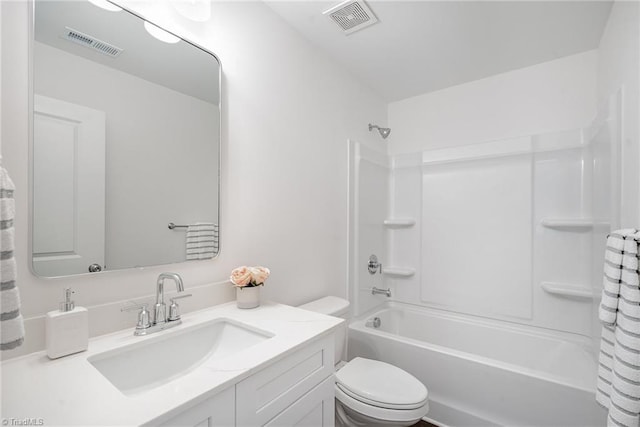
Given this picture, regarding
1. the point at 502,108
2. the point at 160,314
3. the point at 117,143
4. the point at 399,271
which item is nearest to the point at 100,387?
A: the point at 160,314

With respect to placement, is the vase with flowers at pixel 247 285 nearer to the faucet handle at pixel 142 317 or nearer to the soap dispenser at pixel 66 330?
the faucet handle at pixel 142 317

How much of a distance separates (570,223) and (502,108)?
0.99 meters

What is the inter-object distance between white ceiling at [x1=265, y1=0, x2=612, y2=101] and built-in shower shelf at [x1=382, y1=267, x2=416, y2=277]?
1.64 metres

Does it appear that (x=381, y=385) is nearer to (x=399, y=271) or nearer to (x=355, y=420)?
(x=355, y=420)

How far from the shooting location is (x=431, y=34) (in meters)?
1.83

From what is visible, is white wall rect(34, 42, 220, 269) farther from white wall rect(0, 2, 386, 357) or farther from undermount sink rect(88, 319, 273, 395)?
undermount sink rect(88, 319, 273, 395)

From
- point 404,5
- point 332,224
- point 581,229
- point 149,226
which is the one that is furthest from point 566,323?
point 149,226

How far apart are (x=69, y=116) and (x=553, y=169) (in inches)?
110

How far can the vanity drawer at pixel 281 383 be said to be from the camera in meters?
0.81

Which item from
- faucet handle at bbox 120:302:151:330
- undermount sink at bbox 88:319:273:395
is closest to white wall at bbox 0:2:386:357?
faucet handle at bbox 120:302:151:330

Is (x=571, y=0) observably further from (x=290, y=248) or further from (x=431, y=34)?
(x=290, y=248)

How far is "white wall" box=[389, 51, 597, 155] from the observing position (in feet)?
6.76

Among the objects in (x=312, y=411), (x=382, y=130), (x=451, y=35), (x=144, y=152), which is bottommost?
(x=312, y=411)

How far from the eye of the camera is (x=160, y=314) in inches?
42.3
